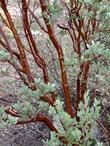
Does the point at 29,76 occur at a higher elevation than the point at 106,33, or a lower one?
lower

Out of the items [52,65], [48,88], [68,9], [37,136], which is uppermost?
[68,9]

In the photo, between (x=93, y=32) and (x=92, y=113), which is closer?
(x=92, y=113)

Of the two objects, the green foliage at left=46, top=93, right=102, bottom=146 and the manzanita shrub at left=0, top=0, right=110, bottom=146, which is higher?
the manzanita shrub at left=0, top=0, right=110, bottom=146

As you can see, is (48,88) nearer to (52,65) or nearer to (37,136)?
(52,65)

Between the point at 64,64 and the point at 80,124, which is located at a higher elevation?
the point at 64,64

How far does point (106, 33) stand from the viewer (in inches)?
118

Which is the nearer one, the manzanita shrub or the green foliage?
the green foliage

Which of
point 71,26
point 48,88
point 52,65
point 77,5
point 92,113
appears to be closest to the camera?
point 92,113

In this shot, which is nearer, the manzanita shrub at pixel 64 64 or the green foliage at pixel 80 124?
the green foliage at pixel 80 124

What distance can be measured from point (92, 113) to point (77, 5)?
1.14m

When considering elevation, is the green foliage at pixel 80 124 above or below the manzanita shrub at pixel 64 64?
below

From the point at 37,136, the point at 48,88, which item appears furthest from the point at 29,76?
the point at 37,136

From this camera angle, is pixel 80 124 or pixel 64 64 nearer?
pixel 80 124

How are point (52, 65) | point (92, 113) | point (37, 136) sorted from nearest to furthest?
point (92, 113)
point (52, 65)
point (37, 136)
